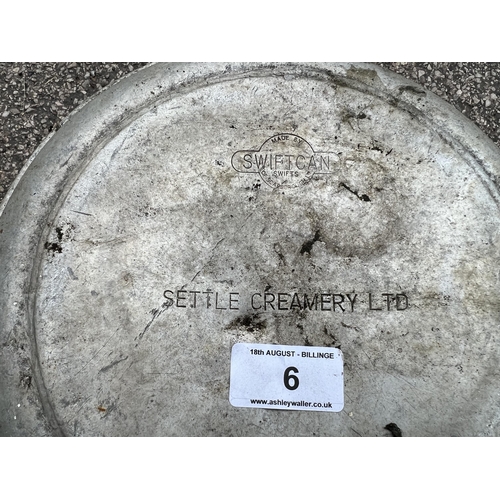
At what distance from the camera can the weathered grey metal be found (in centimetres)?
141

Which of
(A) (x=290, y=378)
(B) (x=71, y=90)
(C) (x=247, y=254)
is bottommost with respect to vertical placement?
(A) (x=290, y=378)

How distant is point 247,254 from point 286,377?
0.43 meters

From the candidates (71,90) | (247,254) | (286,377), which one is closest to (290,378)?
(286,377)

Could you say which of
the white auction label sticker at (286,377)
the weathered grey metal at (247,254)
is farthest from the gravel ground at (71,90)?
the white auction label sticker at (286,377)

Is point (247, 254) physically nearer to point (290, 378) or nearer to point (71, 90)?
point (290, 378)

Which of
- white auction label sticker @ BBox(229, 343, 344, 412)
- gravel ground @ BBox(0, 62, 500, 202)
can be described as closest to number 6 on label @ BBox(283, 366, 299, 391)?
white auction label sticker @ BBox(229, 343, 344, 412)

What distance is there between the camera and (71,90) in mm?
1640

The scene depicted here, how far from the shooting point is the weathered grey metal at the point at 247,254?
141cm

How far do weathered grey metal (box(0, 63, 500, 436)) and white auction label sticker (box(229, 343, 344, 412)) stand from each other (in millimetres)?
33

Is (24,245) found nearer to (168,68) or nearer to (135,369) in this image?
(135,369)

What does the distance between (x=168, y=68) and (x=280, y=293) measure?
942 millimetres

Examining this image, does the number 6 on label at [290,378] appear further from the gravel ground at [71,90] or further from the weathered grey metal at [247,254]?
the gravel ground at [71,90]

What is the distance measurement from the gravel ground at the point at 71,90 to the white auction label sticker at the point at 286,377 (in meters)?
1.05

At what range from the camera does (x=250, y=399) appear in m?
1.41
